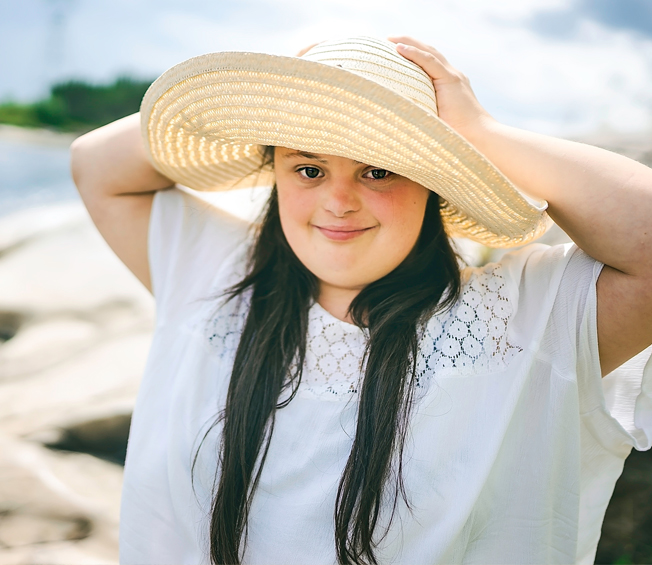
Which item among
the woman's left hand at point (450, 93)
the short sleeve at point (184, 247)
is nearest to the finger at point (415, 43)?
the woman's left hand at point (450, 93)

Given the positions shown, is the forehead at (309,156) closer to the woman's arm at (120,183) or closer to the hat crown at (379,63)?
the hat crown at (379,63)

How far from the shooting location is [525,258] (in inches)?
58.2

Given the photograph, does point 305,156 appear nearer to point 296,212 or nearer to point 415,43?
point 296,212

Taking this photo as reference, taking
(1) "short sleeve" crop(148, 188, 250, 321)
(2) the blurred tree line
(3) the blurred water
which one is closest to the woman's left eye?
(1) "short sleeve" crop(148, 188, 250, 321)

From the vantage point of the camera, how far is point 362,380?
1.42 meters

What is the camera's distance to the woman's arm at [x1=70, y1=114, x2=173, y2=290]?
167 centimetres

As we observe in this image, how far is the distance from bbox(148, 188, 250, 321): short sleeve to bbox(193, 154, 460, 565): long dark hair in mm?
130

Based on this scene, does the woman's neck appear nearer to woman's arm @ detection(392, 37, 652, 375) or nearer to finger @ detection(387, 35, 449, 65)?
woman's arm @ detection(392, 37, 652, 375)

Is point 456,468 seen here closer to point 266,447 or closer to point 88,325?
point 266,447

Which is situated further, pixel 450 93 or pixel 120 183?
pixel 120 183

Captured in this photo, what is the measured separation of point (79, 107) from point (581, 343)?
4.81 metres

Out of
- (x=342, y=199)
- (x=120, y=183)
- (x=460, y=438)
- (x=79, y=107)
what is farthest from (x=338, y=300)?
(x=79, y=107)

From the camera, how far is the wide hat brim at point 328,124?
1116mm

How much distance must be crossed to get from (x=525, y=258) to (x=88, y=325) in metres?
2.82
